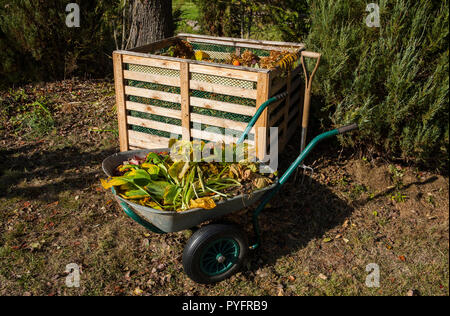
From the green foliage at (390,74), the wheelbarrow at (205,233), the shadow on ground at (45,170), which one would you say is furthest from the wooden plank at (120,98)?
the green foliage at (390,74)

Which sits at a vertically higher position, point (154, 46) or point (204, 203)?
point (154, 46)

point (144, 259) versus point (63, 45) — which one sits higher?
point (63, 45)

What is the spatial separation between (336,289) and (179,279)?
1222mm

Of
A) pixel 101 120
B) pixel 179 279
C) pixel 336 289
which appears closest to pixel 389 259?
pixel 336 289

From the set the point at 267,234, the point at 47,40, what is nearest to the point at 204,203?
the point at 267,234

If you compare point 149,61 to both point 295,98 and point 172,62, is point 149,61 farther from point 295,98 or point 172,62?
point 295,98

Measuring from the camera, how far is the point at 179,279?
3260 millimetres

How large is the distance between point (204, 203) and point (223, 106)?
5.23ft

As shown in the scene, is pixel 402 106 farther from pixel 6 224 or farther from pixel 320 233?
pixel 6 224

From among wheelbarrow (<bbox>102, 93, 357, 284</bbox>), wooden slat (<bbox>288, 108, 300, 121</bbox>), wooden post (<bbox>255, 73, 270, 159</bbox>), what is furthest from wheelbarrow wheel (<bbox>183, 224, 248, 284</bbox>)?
wooden slat (<bbox>288, 108, 300, 121</bbox>)

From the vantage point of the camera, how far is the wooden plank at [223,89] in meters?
3.94

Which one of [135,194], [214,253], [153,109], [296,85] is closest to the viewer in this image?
[135,194]

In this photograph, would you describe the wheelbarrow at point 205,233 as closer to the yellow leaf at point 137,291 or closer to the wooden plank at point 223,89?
the yellow leaf at point 137,291

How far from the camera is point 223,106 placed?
162 inches
